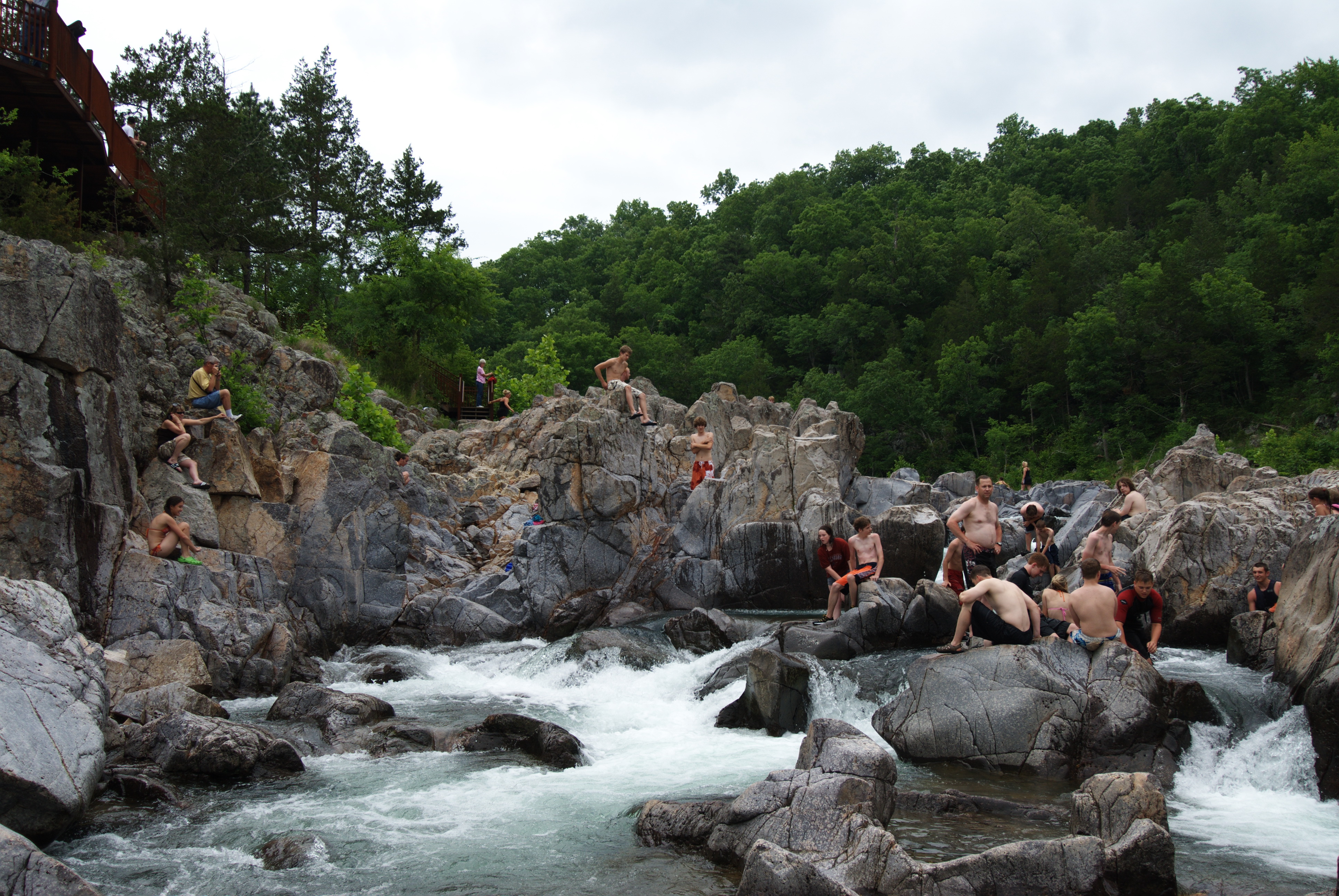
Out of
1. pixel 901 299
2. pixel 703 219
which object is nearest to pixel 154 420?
pixel 901 299

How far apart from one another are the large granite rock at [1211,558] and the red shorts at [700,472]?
387 inches

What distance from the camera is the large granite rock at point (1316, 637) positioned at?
8.35 m

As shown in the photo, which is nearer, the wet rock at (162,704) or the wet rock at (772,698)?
the wet rock at (162,704)

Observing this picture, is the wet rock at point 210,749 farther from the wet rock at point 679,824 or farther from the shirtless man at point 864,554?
the shirtless man at point 864,554

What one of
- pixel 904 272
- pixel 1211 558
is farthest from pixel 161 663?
pixel 904 272

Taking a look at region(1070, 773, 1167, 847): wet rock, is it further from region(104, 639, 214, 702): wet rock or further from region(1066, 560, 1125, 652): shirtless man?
region(104, 639, 214, 702): wet rock

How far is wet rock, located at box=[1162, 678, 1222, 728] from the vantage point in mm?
9477

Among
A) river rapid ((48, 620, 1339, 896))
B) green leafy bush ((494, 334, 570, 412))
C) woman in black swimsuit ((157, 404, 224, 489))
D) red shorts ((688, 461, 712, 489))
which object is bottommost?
river rapid ((48, 620, 1339, 896))

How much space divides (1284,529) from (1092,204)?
60303 millimetres

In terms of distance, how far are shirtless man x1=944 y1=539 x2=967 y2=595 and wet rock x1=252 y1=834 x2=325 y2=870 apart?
9404 mm

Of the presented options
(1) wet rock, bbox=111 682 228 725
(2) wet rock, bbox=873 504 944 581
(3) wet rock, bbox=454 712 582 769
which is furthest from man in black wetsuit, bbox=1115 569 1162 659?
(1) wet rock, bbox=111 682 228 725

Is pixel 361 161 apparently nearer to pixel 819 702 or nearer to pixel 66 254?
pixel 66 254

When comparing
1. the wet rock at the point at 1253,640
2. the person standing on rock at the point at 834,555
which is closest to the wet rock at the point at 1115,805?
the wet rock at the point at 1253,640

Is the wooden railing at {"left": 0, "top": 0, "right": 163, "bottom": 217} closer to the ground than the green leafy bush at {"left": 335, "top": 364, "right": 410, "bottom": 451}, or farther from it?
farther from it
